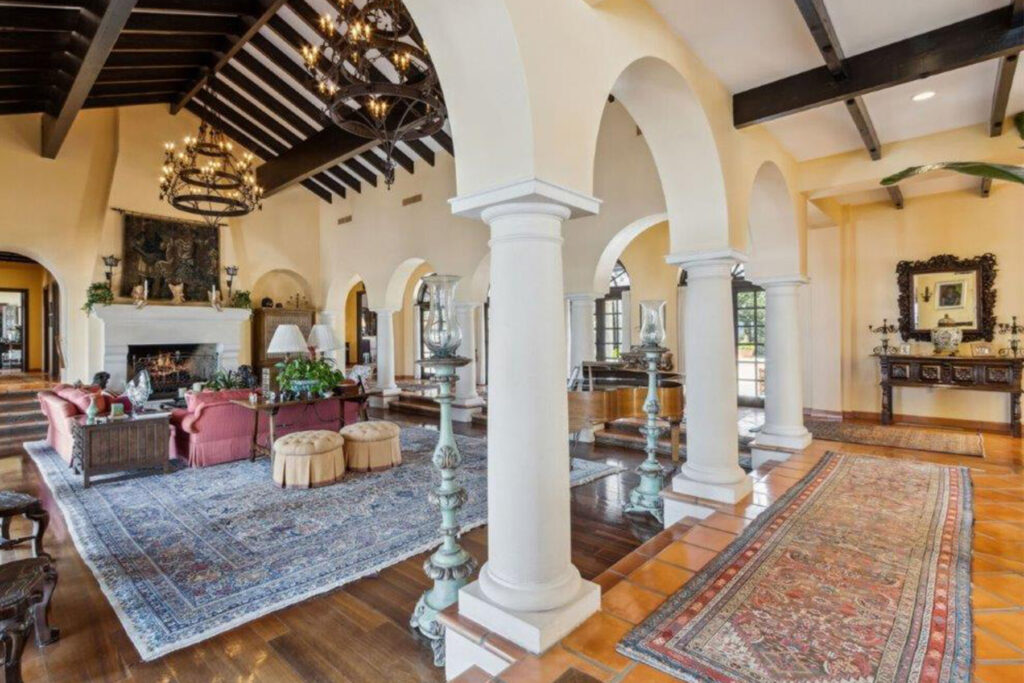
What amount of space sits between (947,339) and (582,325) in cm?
481

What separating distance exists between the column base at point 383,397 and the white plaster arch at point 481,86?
27.6ft

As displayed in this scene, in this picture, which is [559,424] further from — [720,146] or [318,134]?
[318,134]

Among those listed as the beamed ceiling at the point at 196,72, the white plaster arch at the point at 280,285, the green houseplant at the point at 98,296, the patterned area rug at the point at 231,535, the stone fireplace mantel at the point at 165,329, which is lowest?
the patterned area rug at the point at 231,535

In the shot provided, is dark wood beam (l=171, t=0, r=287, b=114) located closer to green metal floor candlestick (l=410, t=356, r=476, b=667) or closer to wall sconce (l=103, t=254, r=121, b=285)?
wall sconce (l=103, t=254, r=121, b=285)

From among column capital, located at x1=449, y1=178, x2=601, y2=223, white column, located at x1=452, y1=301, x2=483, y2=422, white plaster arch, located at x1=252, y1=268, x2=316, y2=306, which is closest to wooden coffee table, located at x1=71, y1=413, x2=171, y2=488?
white column, located at x1=452, y1=301, x2=483, y2=422

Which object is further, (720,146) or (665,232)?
(665,232)

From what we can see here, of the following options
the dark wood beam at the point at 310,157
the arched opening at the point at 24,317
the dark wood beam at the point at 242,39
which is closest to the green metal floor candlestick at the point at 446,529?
the dark wood beam at the point at 242,39

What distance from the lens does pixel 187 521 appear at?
4.06 m

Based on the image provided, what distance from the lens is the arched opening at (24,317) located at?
40.7ft

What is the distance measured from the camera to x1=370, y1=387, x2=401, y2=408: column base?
32.9ft

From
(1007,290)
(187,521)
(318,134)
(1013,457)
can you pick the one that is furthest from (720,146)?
(318,134)

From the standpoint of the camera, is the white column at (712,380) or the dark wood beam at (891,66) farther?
the white column at (712,380)

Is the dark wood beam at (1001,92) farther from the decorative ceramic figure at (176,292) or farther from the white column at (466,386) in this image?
the decorative ceramic figure at (176,292)

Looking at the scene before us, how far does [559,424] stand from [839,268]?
23.6 feet
